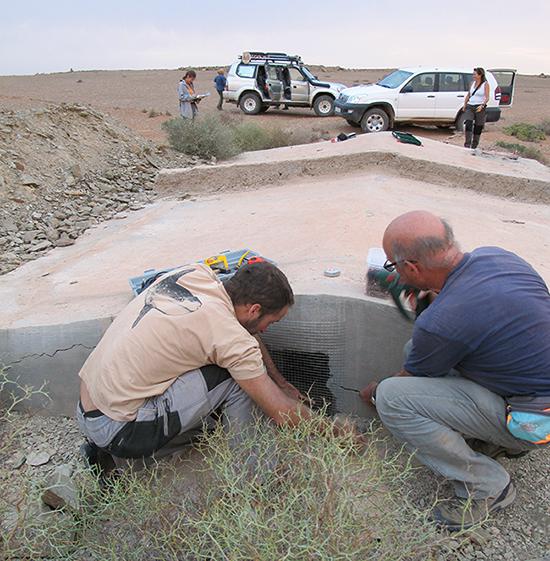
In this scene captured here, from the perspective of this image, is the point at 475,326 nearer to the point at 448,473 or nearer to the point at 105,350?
the point at 448,473

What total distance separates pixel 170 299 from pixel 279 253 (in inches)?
72.6

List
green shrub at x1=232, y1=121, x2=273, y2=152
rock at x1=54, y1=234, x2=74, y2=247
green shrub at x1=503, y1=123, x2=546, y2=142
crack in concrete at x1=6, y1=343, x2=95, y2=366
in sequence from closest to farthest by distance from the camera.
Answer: crack in concrete at x1=6, y1=343, x2=95, y2=366, rock at x1=54, y1=234, x2=74, y2=247, green shrub at x1=232, y1=121, x2=273, y2=152, green shrub at x1=503, y1=123, x2=546, y2=142

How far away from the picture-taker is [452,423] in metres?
2.36

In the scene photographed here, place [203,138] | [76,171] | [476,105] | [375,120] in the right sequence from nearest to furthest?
[76,171] → [476,105] → [203,138] → [375,120]

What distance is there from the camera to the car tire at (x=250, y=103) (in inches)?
679

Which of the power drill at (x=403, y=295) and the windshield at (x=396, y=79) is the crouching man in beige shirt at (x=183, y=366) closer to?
the power drill at (x=403, y=295)

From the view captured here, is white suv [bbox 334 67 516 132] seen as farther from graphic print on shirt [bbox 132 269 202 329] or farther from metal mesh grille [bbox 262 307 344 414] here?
graphic print on shirt [bbox 132 269 202 329]

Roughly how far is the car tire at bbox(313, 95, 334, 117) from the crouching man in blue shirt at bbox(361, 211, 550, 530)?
15.5 m

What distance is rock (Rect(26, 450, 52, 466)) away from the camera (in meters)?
2.98

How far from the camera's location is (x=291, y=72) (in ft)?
55.5

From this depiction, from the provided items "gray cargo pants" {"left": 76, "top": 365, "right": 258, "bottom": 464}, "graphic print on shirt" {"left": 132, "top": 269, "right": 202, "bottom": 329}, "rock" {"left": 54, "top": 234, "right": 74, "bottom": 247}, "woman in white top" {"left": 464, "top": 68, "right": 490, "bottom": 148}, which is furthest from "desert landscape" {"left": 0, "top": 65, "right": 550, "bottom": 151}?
"gray cargo pants" {"left": 76, "top": 365, "right": 258, "bottom": 464}

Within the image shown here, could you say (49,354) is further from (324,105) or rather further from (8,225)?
(324,105)

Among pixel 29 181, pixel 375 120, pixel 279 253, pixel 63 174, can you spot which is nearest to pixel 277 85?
pixel 375 120

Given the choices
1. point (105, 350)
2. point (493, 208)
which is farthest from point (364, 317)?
point (493, 208)
